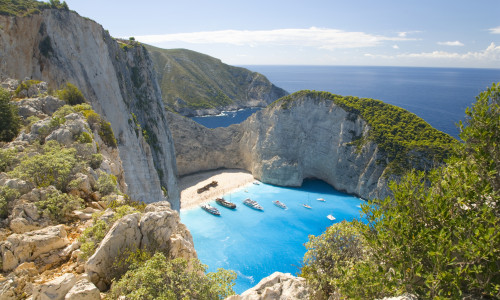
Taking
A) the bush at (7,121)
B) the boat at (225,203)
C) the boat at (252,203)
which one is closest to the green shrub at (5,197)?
the bush at (7,121)

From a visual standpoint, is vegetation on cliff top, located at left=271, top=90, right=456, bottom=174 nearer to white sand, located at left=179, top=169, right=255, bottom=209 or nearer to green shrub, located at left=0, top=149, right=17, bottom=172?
white sand, located at left=179, top=169, right=255, bottom=209

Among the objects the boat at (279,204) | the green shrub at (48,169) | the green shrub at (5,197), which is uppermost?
the green shrub at (48,169)

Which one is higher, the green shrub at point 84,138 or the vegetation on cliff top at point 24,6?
the vegetation on cliff top at point 24,6

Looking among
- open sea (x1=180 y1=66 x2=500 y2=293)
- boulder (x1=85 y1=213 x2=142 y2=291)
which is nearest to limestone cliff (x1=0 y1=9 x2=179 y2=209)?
open sea (x1=180 y1=66 x2=500 y2=293)

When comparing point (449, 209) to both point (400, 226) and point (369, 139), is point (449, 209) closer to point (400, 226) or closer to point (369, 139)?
point (400, 226)

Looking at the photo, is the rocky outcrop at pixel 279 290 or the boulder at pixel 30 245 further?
the rocky outcrop at pixel 279 290

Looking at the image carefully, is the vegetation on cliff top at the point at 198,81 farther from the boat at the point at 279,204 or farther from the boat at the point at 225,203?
the boat at the point at 279,204

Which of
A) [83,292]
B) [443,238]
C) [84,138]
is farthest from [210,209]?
[443,238]

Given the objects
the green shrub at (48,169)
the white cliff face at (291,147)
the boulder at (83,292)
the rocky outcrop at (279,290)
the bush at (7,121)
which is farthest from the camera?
the white cliff face at (291,147)
